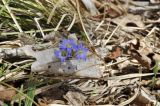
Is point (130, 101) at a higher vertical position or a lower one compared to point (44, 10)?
lower

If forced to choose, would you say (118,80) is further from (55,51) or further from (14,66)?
(14,66)

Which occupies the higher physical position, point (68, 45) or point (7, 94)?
point (68, 45)

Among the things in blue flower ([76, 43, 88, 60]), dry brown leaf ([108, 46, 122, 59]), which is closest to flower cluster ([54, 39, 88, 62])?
blue flower ([76, 43, 88, 60])

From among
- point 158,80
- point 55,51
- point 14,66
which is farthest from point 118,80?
point 14,66

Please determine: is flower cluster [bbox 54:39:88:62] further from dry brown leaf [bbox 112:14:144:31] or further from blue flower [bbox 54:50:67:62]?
dry brown leaf [bbox 112:14:144:31]

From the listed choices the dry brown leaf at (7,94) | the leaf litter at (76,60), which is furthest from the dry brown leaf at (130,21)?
the dry brown leaf at (7,94)

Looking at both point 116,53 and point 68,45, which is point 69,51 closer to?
point 68,45

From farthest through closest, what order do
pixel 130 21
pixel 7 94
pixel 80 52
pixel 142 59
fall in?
pixel 130 21
pixel 142 59
pixel 80 52
pixel 7 94

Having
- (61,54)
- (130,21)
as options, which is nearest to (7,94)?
(61,54)
